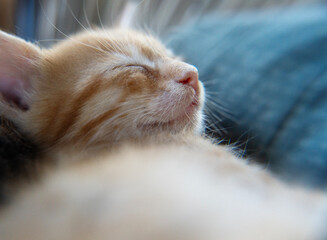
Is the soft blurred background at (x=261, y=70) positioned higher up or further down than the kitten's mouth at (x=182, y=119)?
higher up

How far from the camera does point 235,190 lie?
442mm

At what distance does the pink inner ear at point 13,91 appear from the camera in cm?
77

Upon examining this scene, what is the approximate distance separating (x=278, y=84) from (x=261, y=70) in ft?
0.28

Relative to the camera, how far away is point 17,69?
31.0 inches

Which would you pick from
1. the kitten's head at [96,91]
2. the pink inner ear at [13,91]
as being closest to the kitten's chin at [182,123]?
the kitten's head at [96,91]

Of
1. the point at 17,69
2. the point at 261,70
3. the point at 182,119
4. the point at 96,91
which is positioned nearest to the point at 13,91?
the point at 17,69

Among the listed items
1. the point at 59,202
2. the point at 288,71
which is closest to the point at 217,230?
the point at 59,202

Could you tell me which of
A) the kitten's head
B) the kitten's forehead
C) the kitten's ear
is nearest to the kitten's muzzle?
the kitten's head

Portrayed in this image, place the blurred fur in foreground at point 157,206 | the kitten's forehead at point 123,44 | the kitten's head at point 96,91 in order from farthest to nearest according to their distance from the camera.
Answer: the kitten's forehead at point 123,44, the kitten's head at point 96,91, the blurred fur in foreground at point 157,206

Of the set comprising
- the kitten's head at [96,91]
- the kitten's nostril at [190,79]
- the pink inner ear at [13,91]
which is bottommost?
the pink inner ear at [13,91]

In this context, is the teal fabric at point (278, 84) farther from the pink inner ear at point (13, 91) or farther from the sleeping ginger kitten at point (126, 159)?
the pink inner ear at point (13, 91)

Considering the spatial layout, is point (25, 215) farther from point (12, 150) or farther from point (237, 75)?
point (237, 75)

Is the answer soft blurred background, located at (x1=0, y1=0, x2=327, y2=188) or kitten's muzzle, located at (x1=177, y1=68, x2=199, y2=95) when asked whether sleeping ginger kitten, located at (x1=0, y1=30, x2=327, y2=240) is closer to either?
kitten's muzzle, located at (x1=177, y1=68, x2=199, y2=95)

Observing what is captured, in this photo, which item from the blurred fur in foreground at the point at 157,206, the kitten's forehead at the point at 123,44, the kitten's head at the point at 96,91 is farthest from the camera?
the kitten's forehead at the point at 123,44
